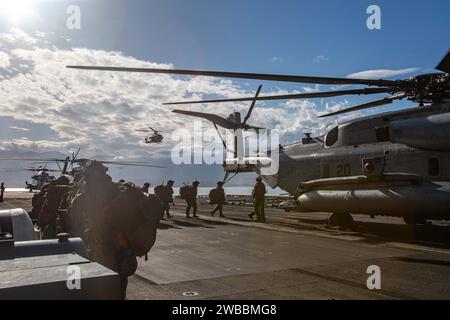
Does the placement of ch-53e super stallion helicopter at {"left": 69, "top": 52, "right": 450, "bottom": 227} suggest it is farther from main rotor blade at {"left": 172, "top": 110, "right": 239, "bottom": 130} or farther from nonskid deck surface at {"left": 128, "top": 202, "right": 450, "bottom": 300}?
main rotor blade at {"left": 172, "top": 110, "right": 239, "bottom": 130}

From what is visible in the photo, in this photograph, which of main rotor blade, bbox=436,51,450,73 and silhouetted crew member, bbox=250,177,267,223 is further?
silhouetted crew member, bbox=250,177,267,223

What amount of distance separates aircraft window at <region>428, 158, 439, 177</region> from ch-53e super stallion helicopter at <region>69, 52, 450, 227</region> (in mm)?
26

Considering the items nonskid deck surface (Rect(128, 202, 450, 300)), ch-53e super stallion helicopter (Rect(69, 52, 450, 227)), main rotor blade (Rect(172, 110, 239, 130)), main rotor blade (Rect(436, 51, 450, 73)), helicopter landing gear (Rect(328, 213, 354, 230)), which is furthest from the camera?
main rotor blade (Rect(172, 110, 239, 130))

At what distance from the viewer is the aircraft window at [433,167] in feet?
36.5

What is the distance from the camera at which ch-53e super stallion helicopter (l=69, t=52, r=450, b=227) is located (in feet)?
31.8

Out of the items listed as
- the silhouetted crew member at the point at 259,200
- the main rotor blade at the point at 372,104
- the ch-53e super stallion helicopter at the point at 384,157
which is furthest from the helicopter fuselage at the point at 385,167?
the silhouetted crew member at the point at 259,200

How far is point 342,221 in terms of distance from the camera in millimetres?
13805

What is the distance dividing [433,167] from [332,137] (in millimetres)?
4246

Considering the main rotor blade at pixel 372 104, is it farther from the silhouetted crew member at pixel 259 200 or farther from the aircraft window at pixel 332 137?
the silhouetted crew member at pixel 259 200

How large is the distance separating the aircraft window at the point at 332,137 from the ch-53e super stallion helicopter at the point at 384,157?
40mm

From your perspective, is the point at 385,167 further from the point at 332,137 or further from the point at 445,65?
the point at 445,65

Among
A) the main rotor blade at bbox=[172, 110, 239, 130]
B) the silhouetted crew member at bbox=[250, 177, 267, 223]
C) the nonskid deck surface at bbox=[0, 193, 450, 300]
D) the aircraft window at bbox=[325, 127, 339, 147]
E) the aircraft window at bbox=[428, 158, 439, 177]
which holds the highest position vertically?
the main rotor blade at bbox=[172, 110, 239, 130]

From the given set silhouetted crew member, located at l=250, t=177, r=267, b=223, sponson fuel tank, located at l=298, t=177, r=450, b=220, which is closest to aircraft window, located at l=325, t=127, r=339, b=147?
sponson fuel tank, located at l=298, t=177, r=450, b=220
